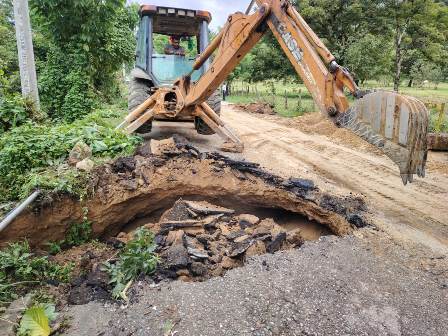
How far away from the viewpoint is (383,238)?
343 cm

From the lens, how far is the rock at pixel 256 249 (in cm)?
327

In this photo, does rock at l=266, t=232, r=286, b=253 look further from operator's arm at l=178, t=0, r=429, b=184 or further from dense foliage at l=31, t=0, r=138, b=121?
dense foliage at l=31, t=0, r=138, b=121

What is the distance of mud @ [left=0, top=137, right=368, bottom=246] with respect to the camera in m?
3.86

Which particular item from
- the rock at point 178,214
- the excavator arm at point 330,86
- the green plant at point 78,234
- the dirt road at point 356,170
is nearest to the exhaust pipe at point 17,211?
the green plant at point 78,234

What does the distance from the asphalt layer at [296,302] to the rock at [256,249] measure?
212 millimetres

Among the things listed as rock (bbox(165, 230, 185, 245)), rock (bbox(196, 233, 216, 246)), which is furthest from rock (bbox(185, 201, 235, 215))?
rock (bbox(165, 230, 185, 245))

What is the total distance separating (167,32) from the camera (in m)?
7.85

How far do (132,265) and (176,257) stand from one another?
0.39 meters

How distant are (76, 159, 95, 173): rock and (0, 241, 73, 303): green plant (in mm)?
1139

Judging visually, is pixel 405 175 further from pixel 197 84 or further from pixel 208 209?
pixel 197 84

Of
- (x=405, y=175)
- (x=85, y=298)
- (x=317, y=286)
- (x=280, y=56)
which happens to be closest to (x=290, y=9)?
(x=405, y=175)

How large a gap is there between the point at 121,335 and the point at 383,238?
8.48 ft

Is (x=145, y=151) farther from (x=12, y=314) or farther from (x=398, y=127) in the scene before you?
(x=398, y=127)

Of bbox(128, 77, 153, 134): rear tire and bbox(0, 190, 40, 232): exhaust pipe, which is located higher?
bbox(128, 77, 153, 134): rear tire
